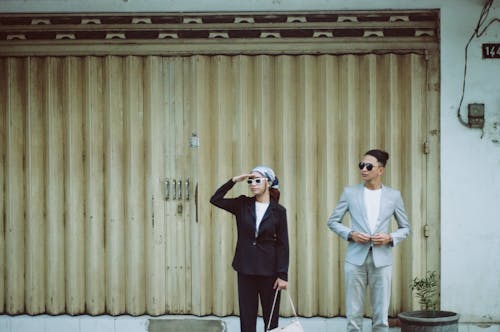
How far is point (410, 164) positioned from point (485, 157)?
0.80m

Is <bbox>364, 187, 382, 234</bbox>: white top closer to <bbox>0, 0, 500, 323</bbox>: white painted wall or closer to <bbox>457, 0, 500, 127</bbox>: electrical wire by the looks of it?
<bbox>0, 0, 500, 323</bbox>: white painted wall

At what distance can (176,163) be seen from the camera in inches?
336

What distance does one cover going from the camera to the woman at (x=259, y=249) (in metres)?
7.05

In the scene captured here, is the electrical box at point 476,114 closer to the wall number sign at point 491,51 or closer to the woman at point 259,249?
the wall number sign at point 491,51

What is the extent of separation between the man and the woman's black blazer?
24.1 inches

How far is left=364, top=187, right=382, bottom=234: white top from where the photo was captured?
7336mm

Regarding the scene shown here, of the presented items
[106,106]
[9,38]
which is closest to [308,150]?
[106,106]

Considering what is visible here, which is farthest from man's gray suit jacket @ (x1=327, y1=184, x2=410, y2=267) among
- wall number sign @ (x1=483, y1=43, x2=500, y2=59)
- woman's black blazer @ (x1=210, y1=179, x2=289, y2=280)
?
wall number sign @ (x1=483, y1=43, x2=500, y2=59)

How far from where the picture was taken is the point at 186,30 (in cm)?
848

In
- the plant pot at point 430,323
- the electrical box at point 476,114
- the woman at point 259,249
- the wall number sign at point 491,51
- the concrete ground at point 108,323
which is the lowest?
the concrete ground at point 108,323

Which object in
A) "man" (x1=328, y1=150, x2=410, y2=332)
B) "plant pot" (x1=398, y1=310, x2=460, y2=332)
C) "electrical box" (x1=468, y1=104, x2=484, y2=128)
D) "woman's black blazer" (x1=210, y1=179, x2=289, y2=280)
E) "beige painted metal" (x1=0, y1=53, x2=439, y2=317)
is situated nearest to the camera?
"woman's black blazer" (x1=210, y1=179, x2=289, y2=280)

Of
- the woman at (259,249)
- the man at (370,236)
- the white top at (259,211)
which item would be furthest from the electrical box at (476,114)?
the white top at (259,211)

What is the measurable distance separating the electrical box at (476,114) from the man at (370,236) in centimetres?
137

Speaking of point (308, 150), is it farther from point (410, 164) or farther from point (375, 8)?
point (375, 8)
